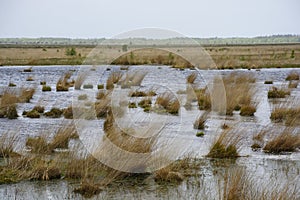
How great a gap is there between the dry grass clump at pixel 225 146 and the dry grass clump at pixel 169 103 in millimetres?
5402

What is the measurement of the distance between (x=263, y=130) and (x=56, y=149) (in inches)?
219

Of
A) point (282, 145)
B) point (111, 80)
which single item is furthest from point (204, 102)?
→ point (111, 80)

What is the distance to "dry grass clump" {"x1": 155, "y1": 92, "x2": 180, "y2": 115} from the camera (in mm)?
15516

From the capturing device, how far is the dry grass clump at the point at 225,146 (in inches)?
381

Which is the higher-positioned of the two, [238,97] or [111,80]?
[111,80]

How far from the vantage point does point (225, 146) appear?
9852mm

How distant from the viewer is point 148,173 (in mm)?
8633

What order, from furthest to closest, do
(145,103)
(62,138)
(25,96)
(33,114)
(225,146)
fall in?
(25,96), (145,103), (33,114), (62,138), (225,146)

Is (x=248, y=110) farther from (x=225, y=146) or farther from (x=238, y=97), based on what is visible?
(x=225, y=146)

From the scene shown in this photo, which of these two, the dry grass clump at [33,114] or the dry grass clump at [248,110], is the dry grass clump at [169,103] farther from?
the dry grass clump at [33,114]

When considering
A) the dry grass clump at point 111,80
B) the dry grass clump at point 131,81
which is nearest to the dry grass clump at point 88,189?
the dry grass clump at point 111,80

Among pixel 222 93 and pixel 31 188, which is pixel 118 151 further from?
pixel 222 93

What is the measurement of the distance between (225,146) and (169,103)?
662cm

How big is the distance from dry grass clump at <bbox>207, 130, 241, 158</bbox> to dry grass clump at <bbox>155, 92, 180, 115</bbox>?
5.40m
